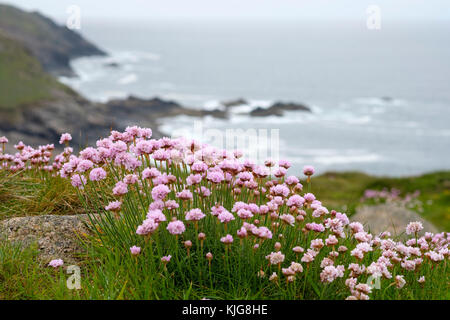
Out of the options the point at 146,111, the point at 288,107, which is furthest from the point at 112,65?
the point at 288,107

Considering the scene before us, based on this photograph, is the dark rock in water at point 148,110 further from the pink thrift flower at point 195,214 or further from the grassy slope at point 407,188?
the pink thrift flower at point 195,214

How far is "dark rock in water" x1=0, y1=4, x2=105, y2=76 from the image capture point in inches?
4688

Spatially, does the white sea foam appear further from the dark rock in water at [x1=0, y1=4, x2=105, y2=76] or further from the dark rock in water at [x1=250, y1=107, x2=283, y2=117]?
the dark rock in water at [x1=250, y1=107, x2=283, y2=117]

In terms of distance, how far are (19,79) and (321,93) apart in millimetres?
73040

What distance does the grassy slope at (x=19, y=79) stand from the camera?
68188mm

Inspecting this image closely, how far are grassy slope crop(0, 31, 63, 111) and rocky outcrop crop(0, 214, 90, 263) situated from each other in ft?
219

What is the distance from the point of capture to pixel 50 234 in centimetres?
549

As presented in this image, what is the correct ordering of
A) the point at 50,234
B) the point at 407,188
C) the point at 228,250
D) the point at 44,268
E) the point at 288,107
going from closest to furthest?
1. the point at 228,250
2. the point at 44,268
3. the point at 50,234
4. the point at 407,188
5. the point at 288,107

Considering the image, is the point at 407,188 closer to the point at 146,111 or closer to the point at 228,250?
the point at 228,250

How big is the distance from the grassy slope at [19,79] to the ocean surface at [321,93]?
1594 centimetres

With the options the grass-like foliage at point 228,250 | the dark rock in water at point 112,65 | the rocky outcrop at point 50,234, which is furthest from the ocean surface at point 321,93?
the grass-like foliage at point 228,250

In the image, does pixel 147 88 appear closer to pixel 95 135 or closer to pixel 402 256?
pixel 95 135

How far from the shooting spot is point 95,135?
67.1 m
